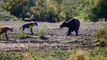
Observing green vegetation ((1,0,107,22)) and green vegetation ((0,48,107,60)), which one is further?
green vegetation ((1,0,107,22))

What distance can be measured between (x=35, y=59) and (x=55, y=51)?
11.7ft

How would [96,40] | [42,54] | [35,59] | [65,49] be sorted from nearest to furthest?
[35,59], [42,54], [65,49], [96,40]

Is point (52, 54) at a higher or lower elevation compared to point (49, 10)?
higher

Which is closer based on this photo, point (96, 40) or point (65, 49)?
point (65, 49)

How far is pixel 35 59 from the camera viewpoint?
13.3m

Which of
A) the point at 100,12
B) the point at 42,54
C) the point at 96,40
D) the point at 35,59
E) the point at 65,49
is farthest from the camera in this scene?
the point at 100,12

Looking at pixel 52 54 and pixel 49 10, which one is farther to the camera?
pixel 49 10

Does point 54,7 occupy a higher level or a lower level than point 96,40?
lower

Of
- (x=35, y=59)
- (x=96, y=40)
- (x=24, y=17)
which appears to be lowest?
(x=24, y=17)

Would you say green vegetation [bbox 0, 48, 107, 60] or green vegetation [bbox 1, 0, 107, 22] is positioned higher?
green vegetation [bbox 0, 48, 107, 60]

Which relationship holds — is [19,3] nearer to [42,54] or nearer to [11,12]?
[11,12]

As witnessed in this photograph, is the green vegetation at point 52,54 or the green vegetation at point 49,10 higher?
the green vegetation at point 52,54

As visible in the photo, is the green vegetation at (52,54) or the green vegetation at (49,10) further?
the green vegetation at (49,10)

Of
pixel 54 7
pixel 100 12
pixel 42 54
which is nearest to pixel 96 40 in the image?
pixel 42 54
